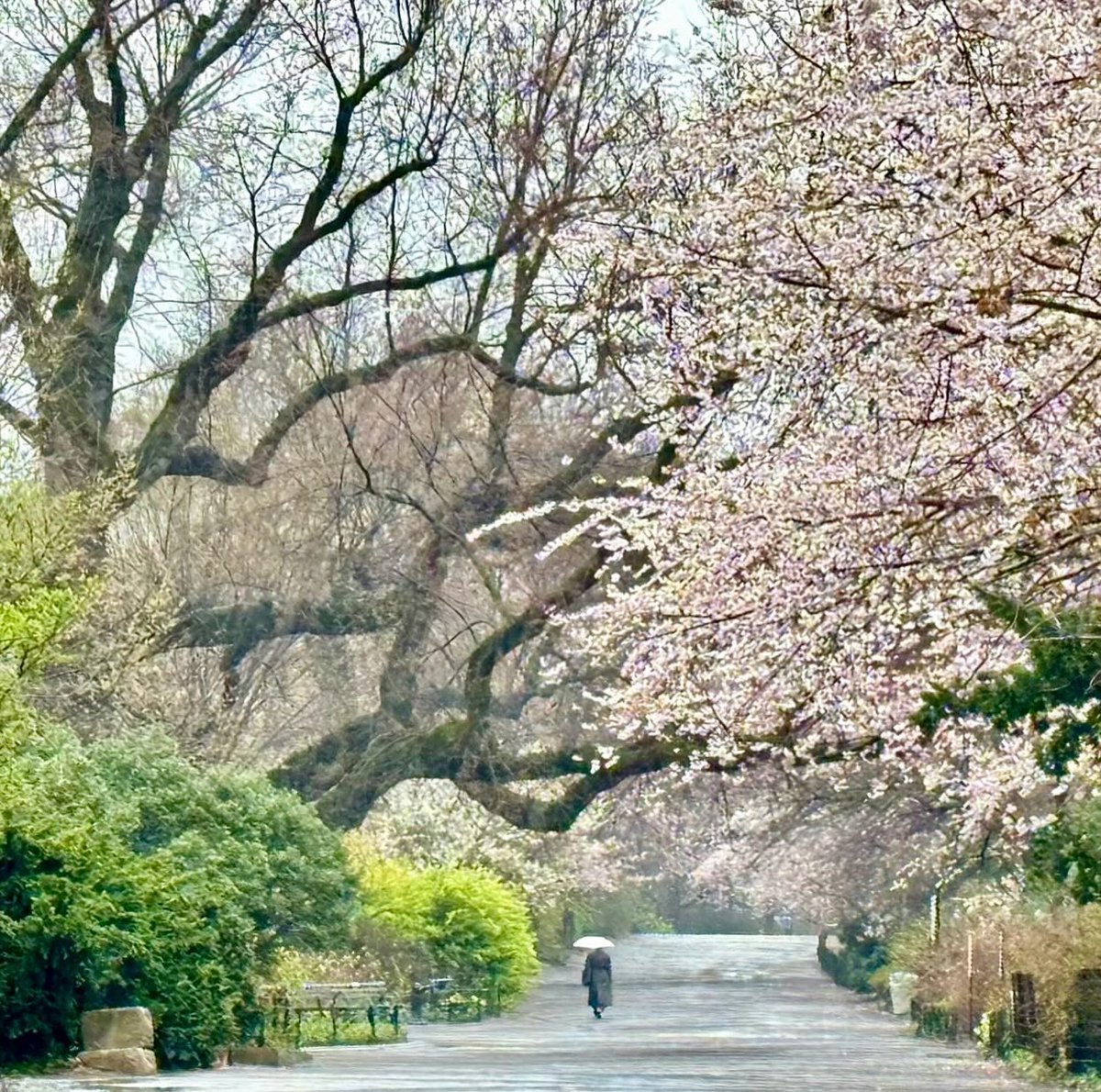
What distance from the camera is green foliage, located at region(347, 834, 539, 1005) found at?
41.2 m

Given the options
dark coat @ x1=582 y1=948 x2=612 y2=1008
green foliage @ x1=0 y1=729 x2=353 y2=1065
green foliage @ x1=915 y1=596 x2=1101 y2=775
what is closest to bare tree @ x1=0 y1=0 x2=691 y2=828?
green foliage @ x1=0 y1=729 x2=353 y2=1065

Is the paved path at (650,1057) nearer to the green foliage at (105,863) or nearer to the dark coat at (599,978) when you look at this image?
the dark coat at (599,978)

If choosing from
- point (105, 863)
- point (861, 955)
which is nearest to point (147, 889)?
point (105, 863)

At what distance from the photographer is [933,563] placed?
50.6ft

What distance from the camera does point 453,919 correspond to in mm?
44062

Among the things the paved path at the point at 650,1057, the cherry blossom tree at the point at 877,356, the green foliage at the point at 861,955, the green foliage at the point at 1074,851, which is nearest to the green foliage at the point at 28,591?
the paved path at the point at 650,1057

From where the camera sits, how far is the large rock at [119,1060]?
20172 mm

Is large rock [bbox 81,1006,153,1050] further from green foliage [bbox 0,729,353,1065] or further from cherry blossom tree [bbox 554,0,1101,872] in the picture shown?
cherry blossom tree [bbox 554,0,1101,872]

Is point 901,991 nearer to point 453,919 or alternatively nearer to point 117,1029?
point 453,919

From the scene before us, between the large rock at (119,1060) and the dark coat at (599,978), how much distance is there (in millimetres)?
23835

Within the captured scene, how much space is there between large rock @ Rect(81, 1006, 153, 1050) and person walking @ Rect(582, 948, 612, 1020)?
23380 millimetres

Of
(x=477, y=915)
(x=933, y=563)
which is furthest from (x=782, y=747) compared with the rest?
(x=477, y=915)

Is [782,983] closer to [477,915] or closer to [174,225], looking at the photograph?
[477,915]

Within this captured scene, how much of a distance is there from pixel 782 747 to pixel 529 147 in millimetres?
7971
